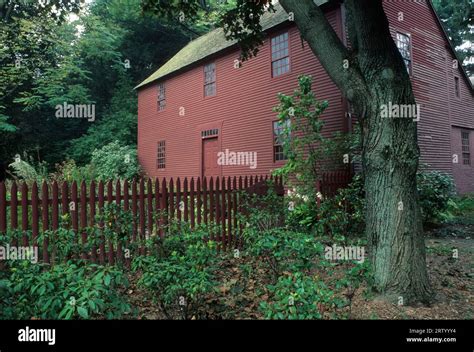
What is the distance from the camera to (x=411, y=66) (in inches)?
545

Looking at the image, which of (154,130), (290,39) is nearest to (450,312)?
(290,39)

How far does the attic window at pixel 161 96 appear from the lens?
2097cm

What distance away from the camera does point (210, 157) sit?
17.2 m

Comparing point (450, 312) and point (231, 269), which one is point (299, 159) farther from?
point (450, 312)

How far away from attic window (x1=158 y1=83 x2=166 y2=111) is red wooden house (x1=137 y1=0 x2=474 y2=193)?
1.14 m

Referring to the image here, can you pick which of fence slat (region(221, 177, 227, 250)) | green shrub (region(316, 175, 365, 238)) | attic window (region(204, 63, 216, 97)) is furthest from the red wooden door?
fence slat (region(221, 177, 227, 250))

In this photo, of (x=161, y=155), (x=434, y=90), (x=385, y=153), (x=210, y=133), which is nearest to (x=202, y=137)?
(x=210, y=133)

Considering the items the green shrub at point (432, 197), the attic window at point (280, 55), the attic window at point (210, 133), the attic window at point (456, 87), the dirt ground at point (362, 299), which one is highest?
the attic window at point (280, 55)

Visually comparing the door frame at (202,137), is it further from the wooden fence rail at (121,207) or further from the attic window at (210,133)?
the wooden fence rail at (121,207)

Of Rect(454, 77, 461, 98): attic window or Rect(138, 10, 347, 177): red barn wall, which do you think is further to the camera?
Rect(454, 77, 461, 98): attic window

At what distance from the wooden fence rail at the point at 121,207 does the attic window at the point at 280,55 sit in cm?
714

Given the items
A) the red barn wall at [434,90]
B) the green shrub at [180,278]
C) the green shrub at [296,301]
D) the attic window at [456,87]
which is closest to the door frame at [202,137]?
the red barn wall at [434,90]

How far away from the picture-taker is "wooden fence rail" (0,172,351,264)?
5.02 m

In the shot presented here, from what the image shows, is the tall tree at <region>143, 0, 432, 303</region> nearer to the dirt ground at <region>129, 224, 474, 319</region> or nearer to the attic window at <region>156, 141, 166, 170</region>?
the dirt ground at <region>129, 224, 474, 319</region>
